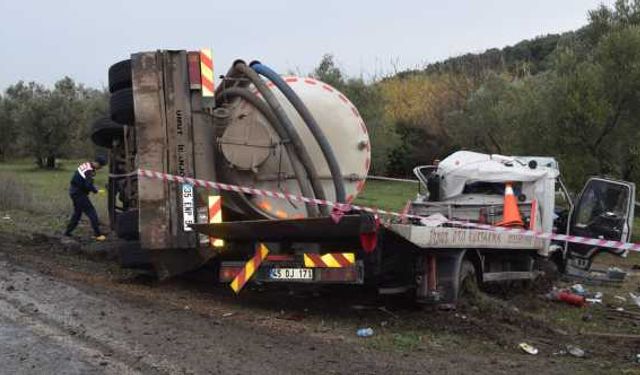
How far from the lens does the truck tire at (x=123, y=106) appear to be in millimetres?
7465

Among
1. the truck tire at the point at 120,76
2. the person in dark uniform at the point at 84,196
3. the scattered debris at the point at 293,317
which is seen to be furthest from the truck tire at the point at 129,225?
the person in dark uniform at the point at 84,196

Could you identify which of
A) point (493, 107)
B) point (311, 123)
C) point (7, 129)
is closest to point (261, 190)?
point (311, 123)

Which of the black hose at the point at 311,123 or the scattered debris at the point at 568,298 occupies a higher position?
the black hose at the point at 311,123

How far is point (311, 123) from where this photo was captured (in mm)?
7012

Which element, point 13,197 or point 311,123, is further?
point 13,197

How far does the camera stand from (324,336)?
595 cm

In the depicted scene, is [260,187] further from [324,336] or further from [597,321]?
[597,321]

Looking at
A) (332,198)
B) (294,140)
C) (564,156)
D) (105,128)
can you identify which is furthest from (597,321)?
(564,156)

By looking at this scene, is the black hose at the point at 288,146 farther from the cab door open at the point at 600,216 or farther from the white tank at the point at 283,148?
the cab door open at the point at 600,216

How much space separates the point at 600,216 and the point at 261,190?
5.10 metres

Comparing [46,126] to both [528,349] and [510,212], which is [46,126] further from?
[528,349]

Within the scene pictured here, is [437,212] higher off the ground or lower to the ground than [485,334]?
higher

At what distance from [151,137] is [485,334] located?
3566 mm

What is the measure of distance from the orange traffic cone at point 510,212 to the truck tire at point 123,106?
4293 millimetres
